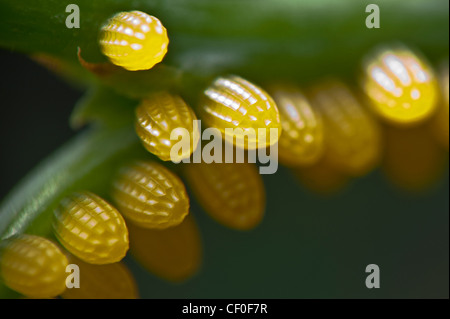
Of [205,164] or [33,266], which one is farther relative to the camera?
[205,164]

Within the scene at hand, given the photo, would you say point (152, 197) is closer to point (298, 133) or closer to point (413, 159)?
point (298, 133)

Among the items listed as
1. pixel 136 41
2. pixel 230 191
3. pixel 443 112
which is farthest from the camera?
pixel 443 112

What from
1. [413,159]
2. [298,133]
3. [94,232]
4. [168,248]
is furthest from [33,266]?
[413,159]

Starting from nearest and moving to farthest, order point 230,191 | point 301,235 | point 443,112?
1. point 230,191
2. point 443,112
3. point 301,235

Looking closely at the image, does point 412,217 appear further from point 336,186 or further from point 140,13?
point 140,13

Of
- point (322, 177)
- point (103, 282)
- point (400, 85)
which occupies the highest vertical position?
point (400, 85)

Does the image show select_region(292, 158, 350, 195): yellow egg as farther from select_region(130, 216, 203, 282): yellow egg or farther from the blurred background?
select_region(130, 216, 203, 282): yellow egg
